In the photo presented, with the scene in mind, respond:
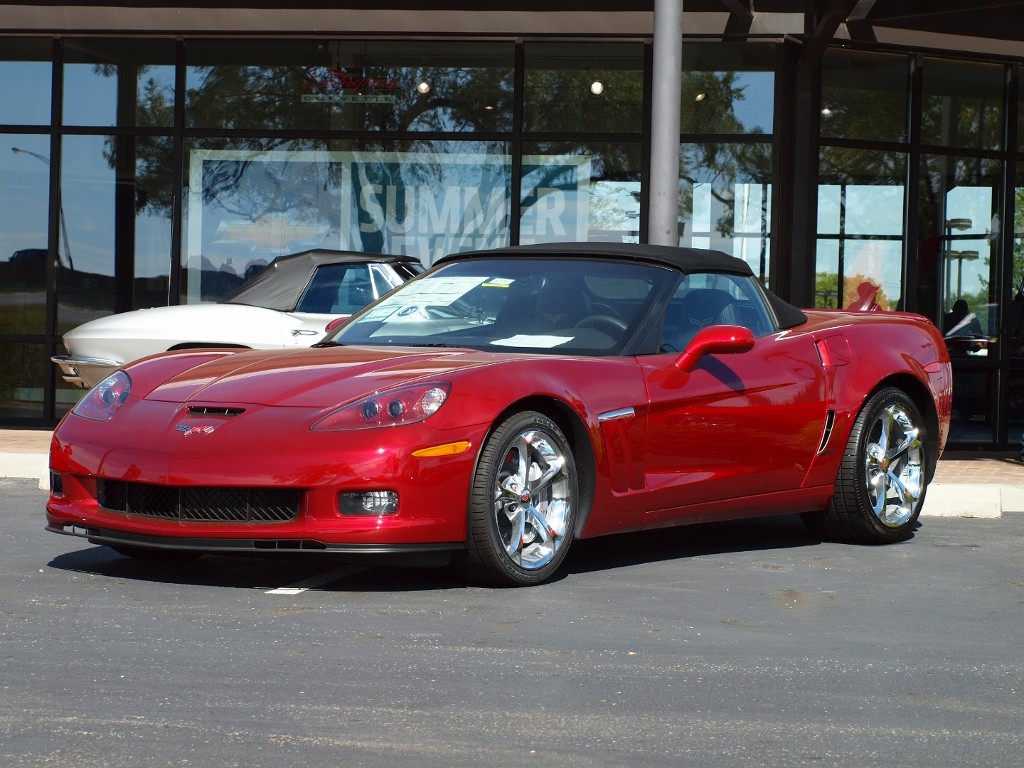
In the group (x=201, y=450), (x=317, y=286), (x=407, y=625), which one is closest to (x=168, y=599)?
(x=201, y=450)

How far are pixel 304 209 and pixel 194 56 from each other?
174 cm

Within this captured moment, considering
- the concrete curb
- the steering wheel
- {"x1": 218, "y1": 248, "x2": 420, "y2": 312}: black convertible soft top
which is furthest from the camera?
{"x1": 218, "y1": 248, "x2": 420, "y2": 312}: black convertible soft top

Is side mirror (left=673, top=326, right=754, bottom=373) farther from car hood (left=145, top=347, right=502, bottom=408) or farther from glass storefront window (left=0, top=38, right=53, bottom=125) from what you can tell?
glass storefront window (left=0, top=38, right=53, bottom=125)

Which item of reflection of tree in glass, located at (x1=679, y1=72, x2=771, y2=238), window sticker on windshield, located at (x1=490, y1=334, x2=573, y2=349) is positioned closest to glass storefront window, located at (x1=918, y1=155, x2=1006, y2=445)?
reflection of tree in glass, located at (x1=679, y1=72, x2=771, y2=238)

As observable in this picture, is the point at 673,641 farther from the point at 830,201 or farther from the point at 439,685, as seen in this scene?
the point at 830,201

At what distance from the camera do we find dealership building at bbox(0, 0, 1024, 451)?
15.1 metres

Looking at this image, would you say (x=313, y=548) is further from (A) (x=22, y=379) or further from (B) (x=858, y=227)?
(A) (x=22, y=379)

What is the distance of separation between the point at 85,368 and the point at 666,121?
Result: 4415mm

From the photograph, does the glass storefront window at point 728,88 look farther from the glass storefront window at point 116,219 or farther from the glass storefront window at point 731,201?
the glass storefront window at point 116,219

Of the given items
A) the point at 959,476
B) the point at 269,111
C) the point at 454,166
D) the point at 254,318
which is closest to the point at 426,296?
the point at 254,318

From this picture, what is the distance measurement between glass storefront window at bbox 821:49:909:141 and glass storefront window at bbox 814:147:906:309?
20 cm

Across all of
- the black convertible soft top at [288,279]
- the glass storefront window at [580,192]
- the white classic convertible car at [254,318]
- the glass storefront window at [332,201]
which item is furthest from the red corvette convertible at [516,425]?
the glass storefront window at [332,201]

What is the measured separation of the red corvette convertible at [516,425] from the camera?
5758mm

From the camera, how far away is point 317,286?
1226cm
